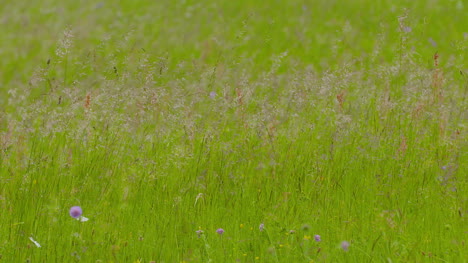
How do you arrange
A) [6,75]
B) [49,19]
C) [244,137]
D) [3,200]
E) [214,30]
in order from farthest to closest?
[49,19]
[214,30]
[6,75]
[244,137]
[3,200]

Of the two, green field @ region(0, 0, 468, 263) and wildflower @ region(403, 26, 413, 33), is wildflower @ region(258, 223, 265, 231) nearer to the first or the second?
green field @ region(0, 0, 468, 263)

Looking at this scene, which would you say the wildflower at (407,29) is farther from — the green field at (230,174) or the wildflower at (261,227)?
the wildflower at (261,227)

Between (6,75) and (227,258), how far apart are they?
7.51m

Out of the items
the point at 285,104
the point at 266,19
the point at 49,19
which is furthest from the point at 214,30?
the point at 285,104

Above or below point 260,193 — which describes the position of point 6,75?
below

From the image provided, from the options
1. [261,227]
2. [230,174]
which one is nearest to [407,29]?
[230,174]

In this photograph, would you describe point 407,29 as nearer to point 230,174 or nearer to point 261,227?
point 230,174

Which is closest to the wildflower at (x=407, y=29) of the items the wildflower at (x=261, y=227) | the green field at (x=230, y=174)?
the green field at (x=230, y=174)

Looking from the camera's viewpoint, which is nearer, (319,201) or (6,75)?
(319,201)

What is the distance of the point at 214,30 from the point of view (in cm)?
1121

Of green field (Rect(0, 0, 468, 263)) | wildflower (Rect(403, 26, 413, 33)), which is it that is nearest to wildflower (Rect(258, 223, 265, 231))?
green field (Rect(0, 0, 468, 263))

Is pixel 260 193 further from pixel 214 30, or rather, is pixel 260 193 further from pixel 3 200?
pixel 214 30

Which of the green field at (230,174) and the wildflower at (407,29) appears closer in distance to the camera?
the green field at (230,174)

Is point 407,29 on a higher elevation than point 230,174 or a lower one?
higher
